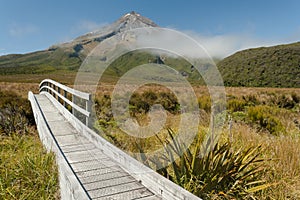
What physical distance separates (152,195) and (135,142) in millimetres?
2449

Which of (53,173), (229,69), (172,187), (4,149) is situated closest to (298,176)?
(172,187)

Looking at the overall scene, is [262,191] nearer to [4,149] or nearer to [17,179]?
[17,179]

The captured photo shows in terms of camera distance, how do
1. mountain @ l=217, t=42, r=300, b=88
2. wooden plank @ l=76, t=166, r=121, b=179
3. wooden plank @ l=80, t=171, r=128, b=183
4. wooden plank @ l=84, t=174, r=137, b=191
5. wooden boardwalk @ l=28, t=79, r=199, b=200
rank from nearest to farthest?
1. wooden boardwalk @ l=28, t=79, r=199, b=200
2. wooden plank @ l=84, t=174, r=137, b=191
3. wooden plank @ l=80, t=171, r=128, b=183
4. wooden plank @ l=76, t=166, r=121, b=179
5. mountain @ l=217, t=42, r=300, b=88

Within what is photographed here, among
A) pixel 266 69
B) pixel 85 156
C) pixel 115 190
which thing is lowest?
pixel 115 190

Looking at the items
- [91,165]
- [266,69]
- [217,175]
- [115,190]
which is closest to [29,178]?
[91,165]

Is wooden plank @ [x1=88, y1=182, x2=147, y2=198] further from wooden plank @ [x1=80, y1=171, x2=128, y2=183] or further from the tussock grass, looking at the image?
the tussock grass

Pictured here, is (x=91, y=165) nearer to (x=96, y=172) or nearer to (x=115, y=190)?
(x=96, y=172)

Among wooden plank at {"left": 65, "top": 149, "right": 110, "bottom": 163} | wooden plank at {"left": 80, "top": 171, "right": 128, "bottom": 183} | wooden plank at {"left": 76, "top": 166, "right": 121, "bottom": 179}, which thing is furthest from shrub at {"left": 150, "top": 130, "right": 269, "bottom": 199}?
wooden plank at {"left": 65, "top": 149, "right": 110, "bottom": 163}

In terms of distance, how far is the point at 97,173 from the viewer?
3990 millimetres

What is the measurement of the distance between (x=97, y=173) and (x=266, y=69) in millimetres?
94867

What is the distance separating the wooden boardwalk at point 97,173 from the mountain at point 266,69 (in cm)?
7089

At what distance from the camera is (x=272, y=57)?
9538cm

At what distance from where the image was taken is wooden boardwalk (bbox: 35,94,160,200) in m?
3.35

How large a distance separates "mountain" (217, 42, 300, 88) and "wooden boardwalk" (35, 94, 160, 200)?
70.9 metres
